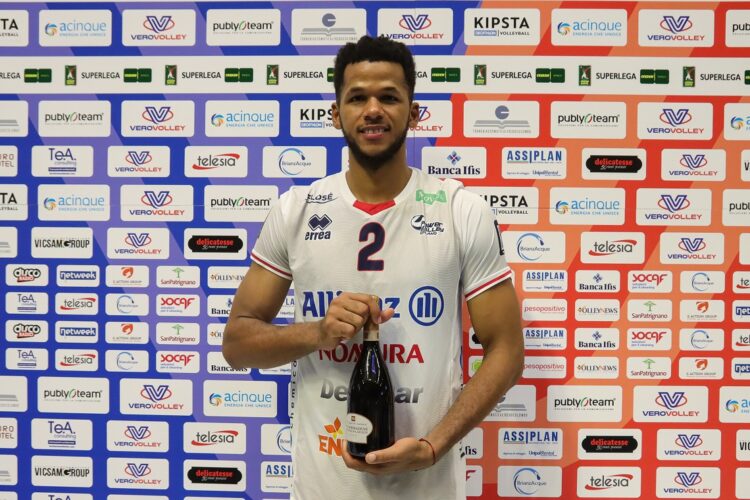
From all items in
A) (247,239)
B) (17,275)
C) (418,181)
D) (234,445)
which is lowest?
(234,445)

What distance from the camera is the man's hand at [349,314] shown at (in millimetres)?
1199

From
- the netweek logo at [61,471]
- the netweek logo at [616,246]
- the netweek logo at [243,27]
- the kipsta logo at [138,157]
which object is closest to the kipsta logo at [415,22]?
the netweek logo at [243,27]

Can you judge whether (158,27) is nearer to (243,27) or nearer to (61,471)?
(243,27)

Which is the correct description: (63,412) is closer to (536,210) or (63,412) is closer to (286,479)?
(286,479)

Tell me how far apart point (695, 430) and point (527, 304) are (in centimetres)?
74

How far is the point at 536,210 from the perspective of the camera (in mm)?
1991

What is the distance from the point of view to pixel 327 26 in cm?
200

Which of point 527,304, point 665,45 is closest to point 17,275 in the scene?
point 527,304

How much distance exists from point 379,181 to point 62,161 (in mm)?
1345

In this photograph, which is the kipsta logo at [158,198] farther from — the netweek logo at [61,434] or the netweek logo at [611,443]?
the netweek logo at [611,443]

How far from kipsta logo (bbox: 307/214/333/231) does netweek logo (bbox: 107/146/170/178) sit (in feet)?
2.86

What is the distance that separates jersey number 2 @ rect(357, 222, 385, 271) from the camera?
1.37 m

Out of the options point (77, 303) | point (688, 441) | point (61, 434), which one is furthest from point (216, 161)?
point (688, 441)

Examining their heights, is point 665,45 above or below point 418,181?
above
